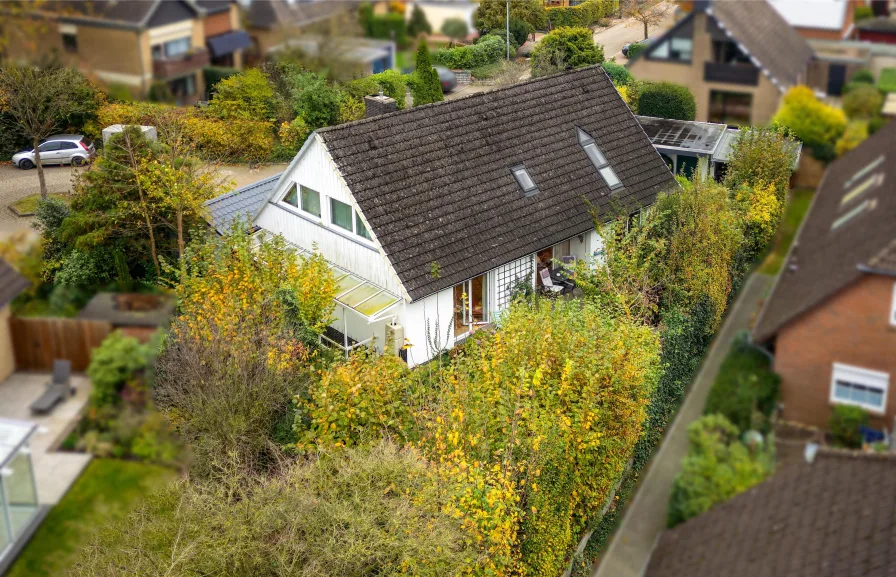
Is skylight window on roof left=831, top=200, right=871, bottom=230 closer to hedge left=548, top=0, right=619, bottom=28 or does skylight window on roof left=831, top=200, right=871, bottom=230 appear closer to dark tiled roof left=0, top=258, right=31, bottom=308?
dark tiled roof left=0, top=258, right=31, bottom=308

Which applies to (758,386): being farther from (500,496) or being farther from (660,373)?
(660,373)

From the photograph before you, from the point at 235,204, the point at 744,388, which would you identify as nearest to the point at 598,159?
the point at 235,204

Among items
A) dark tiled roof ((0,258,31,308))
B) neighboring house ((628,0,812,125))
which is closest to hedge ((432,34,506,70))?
neighboring house ((628,0,812,125))

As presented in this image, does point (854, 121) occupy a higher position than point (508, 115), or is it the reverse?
point (854, 121)

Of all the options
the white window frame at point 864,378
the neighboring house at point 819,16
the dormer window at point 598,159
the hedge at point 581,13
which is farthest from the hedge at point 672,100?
the dormer window at point 598,159

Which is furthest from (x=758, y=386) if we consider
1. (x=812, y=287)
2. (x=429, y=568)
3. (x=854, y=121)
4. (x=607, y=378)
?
(x=607, y=378)

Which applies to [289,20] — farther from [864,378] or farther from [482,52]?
[482,52]
